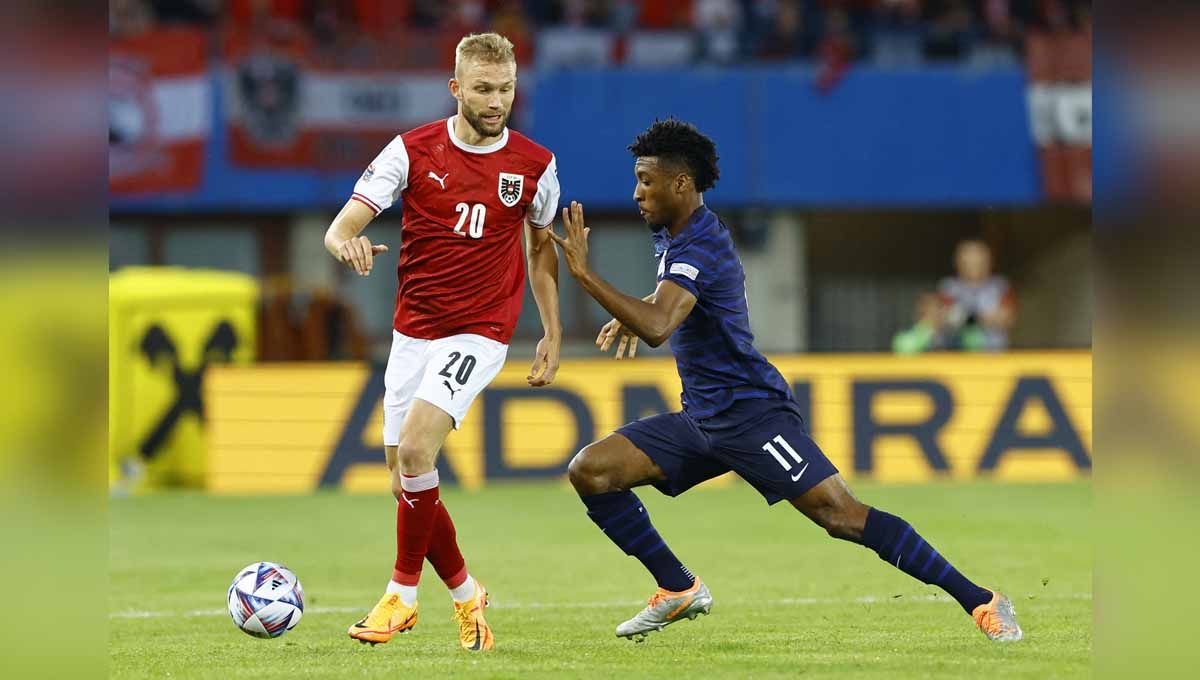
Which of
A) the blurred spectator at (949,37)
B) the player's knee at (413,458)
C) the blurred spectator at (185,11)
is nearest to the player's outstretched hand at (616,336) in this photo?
the player's knee at (413,458)

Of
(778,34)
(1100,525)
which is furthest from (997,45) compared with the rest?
(1100,525)

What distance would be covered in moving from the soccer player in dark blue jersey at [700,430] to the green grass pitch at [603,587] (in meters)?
0.26

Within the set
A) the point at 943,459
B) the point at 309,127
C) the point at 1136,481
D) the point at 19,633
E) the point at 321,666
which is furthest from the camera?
the point at 309,127

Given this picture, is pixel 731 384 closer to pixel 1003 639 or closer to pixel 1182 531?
pixel 1003 639

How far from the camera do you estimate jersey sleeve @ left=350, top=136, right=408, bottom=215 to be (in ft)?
20.9

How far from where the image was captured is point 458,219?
260 inches

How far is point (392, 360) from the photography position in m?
6.82

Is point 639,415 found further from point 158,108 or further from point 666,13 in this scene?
point 666,13

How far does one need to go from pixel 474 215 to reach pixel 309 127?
13.9 metres

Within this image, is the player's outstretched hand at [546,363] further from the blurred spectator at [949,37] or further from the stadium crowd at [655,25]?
the blurred spectator at [949,37]

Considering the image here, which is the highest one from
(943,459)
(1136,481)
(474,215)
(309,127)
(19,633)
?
(309,127)

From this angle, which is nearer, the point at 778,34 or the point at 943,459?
the point at 943,459

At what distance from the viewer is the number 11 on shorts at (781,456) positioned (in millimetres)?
6273

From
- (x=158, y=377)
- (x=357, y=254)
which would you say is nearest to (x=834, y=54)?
(x=158, y=377)
